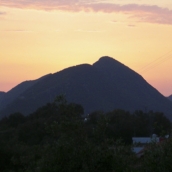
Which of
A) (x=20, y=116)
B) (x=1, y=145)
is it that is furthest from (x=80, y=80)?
(x=1, y=145)

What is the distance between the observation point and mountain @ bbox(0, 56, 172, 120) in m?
86.2

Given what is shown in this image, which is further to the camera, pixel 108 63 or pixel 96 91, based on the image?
pixel 108 63

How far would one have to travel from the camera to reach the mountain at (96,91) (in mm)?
86188

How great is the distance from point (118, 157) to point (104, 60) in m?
98.3

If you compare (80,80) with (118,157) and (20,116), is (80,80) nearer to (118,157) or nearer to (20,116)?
(20,116)

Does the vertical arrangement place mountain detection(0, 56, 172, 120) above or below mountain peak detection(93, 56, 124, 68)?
below

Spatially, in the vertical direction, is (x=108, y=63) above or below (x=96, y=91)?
above

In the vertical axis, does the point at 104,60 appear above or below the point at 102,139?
above

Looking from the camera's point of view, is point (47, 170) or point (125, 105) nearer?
point (47, 170)

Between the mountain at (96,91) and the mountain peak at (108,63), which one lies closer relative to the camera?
the mountain at (96,91)

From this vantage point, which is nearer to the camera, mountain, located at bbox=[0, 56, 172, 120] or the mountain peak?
mountain, located at bbox=[0, 56, 172, 120]

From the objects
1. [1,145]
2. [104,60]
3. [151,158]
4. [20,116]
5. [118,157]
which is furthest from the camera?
[104,60]

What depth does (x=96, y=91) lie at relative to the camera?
9012 cm

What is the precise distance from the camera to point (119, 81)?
10012cm
